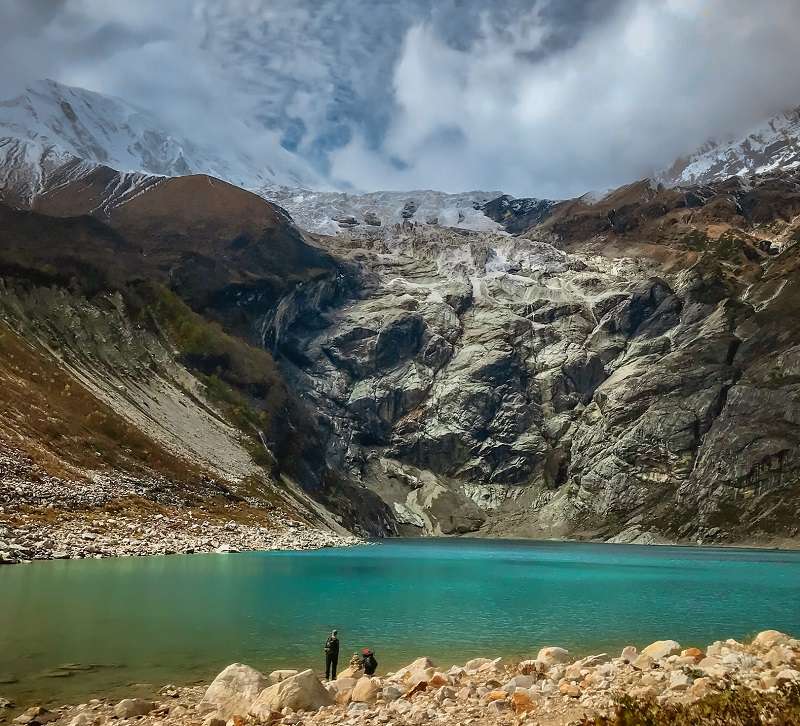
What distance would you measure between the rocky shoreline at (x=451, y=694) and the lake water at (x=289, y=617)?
4127mm

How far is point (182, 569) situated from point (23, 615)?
29.4 metres

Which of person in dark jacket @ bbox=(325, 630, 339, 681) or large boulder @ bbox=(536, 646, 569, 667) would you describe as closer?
large boulder @ bbox=(536, 646, 569, 667)

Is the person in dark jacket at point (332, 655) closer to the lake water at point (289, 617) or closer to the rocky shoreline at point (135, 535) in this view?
the lake water at point (289, 617)

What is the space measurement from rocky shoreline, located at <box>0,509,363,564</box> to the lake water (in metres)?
3.34

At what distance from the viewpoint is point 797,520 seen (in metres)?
199

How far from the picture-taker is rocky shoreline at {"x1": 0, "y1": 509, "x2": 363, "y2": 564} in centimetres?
6200

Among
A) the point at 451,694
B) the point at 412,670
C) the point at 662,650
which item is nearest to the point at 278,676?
the point at 412,670

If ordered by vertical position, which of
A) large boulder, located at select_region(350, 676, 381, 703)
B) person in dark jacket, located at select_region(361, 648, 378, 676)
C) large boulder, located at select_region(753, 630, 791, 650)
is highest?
large boulder, located at select_region(753, 630, 791, 650)

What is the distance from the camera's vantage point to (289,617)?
143ft

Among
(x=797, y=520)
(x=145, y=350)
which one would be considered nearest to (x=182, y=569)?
(x=145, y=350)

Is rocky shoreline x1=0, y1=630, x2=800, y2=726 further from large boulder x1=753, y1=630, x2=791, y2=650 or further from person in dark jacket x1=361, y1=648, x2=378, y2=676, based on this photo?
person in dark jacket x1=361, y1=648, x2=378, y2=676

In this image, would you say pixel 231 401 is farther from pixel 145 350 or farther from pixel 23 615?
pixel 23 615

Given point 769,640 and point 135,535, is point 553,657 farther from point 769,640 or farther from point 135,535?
point 135,535

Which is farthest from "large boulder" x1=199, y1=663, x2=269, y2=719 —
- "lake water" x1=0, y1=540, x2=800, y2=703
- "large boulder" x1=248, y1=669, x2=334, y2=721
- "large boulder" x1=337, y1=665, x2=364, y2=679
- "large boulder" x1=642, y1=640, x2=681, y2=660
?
"large boulder" x1=642, y1=640, x2=681, y2=660
